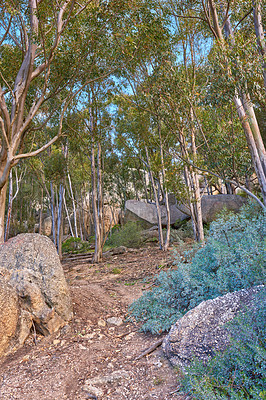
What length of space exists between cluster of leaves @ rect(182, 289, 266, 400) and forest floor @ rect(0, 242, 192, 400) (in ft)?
1.07

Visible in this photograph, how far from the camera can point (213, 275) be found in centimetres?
388

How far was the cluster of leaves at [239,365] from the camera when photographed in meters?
2.13

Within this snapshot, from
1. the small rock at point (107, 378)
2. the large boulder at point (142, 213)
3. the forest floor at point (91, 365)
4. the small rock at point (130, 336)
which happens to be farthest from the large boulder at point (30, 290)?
the large boulder at point (142, 213)

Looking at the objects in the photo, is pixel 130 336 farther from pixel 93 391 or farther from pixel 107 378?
pixel 93 391

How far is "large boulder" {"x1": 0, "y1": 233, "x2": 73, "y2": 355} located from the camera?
3.88m

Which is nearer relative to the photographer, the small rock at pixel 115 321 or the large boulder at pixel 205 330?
the large boulder at pixel 205 330

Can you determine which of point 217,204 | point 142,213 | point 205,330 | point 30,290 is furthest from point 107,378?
point 142,213

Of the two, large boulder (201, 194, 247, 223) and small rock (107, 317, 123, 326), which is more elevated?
large boulder (201, 194, 247, 223)

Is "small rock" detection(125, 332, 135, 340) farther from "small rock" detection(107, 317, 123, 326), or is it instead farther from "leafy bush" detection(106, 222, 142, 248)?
"leafy bush" detection(106, 222, 142, 248)

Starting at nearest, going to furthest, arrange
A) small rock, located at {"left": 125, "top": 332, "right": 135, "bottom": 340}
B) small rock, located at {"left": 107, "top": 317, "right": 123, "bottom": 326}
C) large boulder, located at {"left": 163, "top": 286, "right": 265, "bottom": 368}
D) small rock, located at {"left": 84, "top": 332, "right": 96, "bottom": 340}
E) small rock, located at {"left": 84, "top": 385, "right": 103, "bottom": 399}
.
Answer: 1. large boulder, located at {"left": 163, "top": 286, "right": 265, "bottom": 368}
2. small rock, located at {"left": 84, "top": 385, "right": 103, "bottom": 399}
3. small rock, located at {"left": 125, "top": 332, "right": 135, "bottom": 340}
4. small rock, located at {"left": 84, "top": 332, "right": 96, "bottom": 340}
5. small rock, located at {"left": 107, "top": 317, "right": 123, "bottom": 326}

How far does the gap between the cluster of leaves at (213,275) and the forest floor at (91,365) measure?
0.32 m

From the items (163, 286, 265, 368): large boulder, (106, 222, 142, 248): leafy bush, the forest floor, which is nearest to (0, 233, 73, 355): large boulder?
the forest floor

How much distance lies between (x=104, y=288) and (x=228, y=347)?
13.8ft

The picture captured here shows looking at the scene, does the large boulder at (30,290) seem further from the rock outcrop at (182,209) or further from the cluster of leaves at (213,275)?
the rock outcrop at (182,209)
